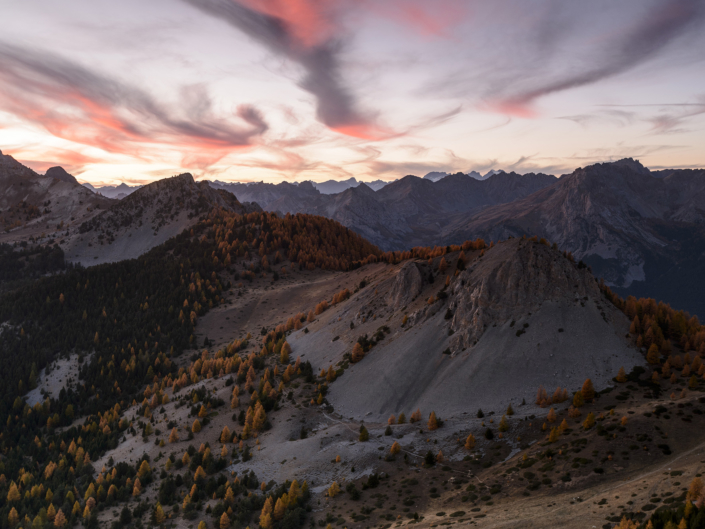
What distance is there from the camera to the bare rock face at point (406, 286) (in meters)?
118

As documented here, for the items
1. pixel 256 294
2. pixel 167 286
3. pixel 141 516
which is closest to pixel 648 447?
pixel 141 516

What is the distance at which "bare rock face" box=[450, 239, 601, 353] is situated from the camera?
91188mm

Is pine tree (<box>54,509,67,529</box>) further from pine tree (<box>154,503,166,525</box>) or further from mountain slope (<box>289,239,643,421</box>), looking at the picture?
mountain slope (<box>289,239,643,421</box>)

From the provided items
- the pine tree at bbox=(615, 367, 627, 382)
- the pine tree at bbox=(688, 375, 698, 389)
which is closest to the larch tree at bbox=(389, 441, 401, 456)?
the pine tree at bbox=(615, 367, 627, 382)

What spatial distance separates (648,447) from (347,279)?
135083 millimetres

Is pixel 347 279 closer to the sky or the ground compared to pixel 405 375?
closer to the sky

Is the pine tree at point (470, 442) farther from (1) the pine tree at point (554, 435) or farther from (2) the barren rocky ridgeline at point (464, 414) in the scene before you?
(1) the pine tree at point (554, 435)

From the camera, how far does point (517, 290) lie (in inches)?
3659

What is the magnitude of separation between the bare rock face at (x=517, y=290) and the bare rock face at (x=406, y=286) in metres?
21.3

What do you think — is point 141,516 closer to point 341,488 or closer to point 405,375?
point 341,488

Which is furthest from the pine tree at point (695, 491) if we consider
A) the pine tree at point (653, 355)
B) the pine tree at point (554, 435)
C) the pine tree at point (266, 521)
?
the pine tree at point (266, 521)

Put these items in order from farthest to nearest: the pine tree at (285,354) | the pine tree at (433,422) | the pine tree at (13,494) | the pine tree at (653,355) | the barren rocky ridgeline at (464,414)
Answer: the pine tree at (285,354)
the pine tree at (13,494)
the pine tree at (653,355)
the pine tree at (433,422)
the barren rocky ridgeline at (464,414)

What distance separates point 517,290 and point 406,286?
36245 mm

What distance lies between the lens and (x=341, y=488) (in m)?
64.8
